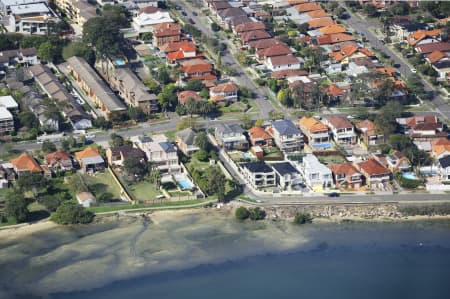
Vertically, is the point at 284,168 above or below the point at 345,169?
above

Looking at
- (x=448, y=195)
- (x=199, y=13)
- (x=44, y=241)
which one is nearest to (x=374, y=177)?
(x=448, y=195)

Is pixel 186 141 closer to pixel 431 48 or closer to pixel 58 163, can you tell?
pixel 58 163

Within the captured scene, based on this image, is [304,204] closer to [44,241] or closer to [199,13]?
[44,241]

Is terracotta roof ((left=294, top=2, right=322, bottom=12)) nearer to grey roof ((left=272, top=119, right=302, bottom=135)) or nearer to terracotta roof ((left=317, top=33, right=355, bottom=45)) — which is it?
terracotta roof ((left=317, top=33, right=355, bottom=45))

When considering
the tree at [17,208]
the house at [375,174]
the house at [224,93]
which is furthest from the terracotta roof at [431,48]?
the tree at [17,208]

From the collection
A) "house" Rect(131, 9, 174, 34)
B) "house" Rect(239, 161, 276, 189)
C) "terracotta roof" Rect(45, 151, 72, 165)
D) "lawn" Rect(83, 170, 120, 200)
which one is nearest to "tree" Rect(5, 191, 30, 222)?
"lawn" Rect(83, 170, 120, 200)

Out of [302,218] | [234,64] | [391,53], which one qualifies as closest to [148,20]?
[234,64]

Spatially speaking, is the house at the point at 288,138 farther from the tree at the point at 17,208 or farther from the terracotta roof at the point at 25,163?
the tree at the point at 17,208
